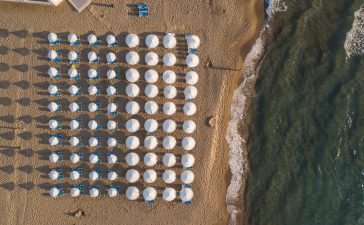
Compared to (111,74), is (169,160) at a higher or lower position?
lower

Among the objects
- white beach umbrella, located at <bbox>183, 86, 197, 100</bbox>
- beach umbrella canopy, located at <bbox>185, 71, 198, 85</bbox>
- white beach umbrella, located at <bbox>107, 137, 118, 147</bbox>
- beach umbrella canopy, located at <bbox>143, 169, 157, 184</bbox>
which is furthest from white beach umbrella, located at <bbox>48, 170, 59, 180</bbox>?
beach umbrella canopy, located at <bbox>185, 71, 198, 85</bbox>

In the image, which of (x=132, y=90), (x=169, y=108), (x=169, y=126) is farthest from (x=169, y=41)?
(x=169, y=126)

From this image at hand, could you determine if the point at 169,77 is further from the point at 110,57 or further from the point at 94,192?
the point at 94,192

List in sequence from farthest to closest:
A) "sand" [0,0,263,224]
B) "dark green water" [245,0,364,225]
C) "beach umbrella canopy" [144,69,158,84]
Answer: "dark green water" [245,0,364,225] → "sand" [0,0,263,224] → "beach umbrella canopy" [144,69,158,84]

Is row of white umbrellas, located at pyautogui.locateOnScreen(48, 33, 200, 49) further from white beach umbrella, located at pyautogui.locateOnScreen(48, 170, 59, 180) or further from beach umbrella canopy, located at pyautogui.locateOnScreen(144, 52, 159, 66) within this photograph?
white beach umbrella, located at pyautogui.locateOnScreen(48, 170, 59, 180)

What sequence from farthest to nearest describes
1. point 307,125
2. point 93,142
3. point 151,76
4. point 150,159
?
1. point 307,125
2. point 93,142
3. point 150,159
4. point 151,76

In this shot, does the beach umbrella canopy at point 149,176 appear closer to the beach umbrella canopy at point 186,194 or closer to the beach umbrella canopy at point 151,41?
the beach umbrella canopy at point 186,194

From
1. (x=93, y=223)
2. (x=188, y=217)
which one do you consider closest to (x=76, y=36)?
(x=93, y=223)

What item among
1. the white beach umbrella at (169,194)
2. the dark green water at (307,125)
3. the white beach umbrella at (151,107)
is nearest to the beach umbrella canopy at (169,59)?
the white beach umbrella at (151,107)
